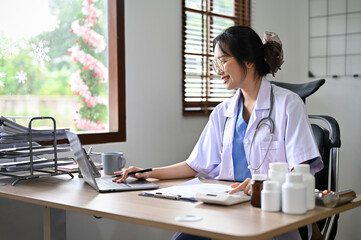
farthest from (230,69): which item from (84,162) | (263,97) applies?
(84,162)

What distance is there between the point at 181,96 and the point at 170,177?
1145 millimetres

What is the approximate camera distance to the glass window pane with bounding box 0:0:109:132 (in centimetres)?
238

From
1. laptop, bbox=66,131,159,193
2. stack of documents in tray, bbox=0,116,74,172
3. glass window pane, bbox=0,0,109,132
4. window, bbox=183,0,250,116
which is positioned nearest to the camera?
laptop, bbox=66,131,159,193

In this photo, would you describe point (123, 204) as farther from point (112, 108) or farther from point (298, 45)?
point (298, 45)

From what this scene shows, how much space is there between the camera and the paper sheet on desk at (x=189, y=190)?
5.32 ft

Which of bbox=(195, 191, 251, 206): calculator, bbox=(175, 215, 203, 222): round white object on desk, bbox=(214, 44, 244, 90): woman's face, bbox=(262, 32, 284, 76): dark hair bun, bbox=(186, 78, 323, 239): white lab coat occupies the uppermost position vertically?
bbox=(262, 32, 284, 76): dark hair bun

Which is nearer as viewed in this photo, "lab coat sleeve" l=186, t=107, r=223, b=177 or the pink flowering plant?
"lab coat sleeve" l=186, t=107, r=223, b=177

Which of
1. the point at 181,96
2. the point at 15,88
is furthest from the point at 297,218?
the point at 181,96

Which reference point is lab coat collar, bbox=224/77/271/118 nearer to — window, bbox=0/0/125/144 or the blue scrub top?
the blue scrub top

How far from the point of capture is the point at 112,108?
2.77 m

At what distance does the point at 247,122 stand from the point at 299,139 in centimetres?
29

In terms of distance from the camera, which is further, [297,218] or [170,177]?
[170,177]

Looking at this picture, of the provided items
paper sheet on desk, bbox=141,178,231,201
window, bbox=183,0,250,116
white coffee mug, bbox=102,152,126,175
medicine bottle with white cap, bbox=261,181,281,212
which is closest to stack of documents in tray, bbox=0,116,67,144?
white coffee mug, bbox=102,152,126,175

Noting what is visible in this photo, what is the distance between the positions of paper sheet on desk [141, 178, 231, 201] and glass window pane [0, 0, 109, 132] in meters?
0.99
